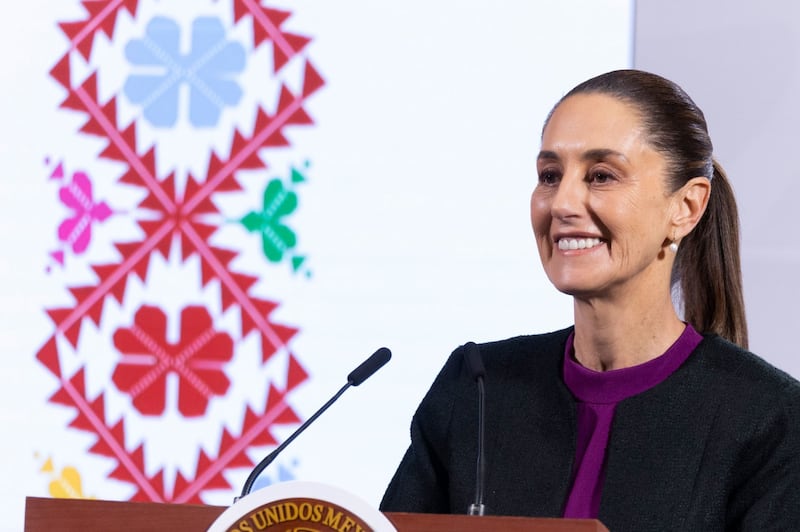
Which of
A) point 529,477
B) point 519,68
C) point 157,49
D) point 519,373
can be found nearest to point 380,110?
point 519,68

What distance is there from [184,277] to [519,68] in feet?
3.02

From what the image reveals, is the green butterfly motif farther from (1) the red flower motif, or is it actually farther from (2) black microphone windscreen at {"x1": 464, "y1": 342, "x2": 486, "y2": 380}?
(2) black microphone windscreen at {"x1": 464, "y1": 342, "x2": 486, "y2": 380}

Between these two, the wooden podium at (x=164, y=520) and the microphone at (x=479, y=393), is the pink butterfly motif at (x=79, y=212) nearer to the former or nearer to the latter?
the microphone at (x=479, y=393)

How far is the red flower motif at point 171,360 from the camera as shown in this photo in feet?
9.26

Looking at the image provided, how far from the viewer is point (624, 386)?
175cm

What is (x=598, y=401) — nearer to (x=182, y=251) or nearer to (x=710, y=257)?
(x=710, y=257)

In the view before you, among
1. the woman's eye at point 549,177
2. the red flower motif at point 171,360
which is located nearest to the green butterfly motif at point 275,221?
the red flower motif at point 171,360

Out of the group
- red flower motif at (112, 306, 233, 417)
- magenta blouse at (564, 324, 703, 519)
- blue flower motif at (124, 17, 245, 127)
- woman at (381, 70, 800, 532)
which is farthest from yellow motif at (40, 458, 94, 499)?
magenta blouse at (564, 324, 703, 519)

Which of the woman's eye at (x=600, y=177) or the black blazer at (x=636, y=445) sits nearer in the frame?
the black blazer at (x=636, y=445)

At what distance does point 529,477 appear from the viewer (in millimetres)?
1732

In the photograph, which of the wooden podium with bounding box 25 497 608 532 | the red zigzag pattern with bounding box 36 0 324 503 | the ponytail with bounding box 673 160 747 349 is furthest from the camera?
the red zigzag pattern with bounding box 36 0 324 503

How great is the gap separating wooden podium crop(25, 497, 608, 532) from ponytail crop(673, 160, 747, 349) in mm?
816

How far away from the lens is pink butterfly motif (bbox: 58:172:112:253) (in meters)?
2.90

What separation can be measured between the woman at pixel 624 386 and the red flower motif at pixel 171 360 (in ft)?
3.45
